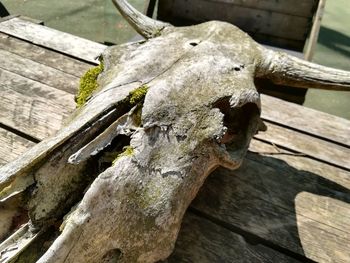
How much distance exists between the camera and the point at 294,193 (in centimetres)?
247

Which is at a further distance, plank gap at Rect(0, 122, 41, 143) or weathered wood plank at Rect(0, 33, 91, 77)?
weathered wood plank at Rect(0, 33, 91, 77)

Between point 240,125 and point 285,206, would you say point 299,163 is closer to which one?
point 285,206

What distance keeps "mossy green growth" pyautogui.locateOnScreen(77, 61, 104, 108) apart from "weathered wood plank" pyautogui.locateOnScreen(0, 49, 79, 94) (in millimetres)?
1003

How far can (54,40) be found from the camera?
3723mm

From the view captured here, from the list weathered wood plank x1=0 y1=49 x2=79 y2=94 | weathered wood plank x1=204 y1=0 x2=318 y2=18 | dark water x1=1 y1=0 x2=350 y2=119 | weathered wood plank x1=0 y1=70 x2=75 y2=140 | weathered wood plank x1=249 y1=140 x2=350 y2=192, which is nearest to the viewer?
weathered wood plank x1=249 y1=140 x2=350 y2=192

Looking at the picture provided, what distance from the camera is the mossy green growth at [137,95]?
181 centimetres

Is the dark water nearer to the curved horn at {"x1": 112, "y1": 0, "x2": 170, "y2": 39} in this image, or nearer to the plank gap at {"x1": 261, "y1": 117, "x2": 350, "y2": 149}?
the plank gap at {"x1": 261, "y1": 117, "x2": 350, "y2": 149}

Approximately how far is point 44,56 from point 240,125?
205cm

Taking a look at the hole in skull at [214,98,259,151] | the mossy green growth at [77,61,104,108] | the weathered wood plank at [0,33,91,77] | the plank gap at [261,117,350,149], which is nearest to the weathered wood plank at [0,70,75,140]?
the weathered wood plank at [0,33,91,77]

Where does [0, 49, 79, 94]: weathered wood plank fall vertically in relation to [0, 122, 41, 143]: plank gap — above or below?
above

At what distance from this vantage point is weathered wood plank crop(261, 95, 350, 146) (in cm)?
300

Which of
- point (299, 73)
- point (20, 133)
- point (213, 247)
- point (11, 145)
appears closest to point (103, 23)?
point (20, 133)

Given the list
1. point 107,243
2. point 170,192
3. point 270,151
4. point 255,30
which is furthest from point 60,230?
point 255,30

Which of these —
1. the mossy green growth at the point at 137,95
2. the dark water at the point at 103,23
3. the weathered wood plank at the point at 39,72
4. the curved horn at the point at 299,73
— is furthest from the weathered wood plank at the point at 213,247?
the dark water at the point at 103,23
